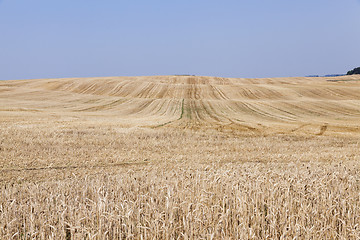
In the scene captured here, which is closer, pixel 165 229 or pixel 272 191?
pixel 165 229

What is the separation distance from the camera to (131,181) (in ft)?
28.9

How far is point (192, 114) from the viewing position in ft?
128

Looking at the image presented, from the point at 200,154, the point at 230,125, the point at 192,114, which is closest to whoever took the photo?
the point at 200,154

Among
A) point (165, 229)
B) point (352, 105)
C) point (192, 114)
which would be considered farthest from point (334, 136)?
point (352, 105)

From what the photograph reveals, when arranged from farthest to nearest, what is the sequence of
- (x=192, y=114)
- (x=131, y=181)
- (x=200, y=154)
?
1. (x=192, y=114)
2. (x=200, y=154)
3. (x=131, y=181)

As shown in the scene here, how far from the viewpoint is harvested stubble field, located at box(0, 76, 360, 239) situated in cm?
557

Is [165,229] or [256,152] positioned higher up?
[165,229]

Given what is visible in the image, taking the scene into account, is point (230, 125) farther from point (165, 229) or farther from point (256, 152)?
point (165, 229)

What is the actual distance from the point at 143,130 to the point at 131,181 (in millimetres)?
15388

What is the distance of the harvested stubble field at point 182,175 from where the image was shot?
5.57 metres

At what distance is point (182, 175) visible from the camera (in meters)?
8.64

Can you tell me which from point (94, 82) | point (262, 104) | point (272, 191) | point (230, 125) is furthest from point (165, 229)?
point (94, 82)

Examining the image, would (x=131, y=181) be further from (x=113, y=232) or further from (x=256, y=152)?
(x=256, y=152)

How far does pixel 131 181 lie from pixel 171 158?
21.6 feet
